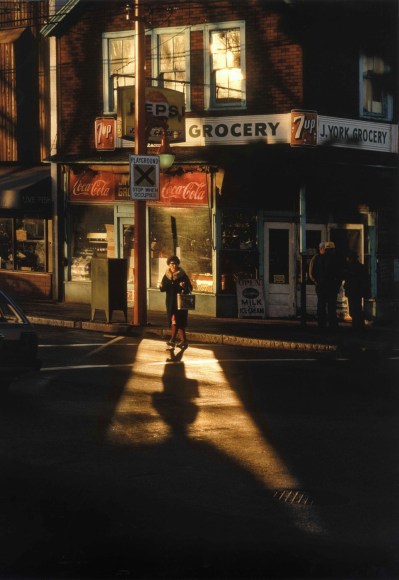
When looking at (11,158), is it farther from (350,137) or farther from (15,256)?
(350,137)

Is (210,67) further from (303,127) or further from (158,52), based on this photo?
(303,127)

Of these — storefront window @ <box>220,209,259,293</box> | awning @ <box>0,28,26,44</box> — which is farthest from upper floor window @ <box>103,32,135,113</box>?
storefront window @ <box>220,209,259,293</box>

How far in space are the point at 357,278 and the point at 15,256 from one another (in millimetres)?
10966

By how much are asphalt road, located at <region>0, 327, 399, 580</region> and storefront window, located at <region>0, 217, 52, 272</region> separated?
1226 cm

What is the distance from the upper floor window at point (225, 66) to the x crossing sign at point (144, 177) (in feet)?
11.1

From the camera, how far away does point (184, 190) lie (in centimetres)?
2627

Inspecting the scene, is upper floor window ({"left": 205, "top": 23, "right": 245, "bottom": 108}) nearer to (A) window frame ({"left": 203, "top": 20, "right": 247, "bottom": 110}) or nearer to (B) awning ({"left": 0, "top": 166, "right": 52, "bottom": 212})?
(A) window frame ({"left": 203, "top": 20, "right": 247, "bottom": 110})

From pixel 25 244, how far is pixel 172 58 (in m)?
6.95

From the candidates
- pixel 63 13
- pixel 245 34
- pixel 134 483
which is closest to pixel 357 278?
pixel 245 34

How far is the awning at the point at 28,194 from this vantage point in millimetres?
28750

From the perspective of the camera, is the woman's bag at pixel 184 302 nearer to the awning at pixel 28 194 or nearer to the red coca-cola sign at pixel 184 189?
the red coca-cola sign at pixel 184 189

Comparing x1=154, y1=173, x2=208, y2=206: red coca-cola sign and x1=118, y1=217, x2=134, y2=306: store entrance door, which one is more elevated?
x1=154, y1=173, x2=208, y2=206: red coca-cola sign

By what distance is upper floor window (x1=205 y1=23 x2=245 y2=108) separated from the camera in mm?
25938

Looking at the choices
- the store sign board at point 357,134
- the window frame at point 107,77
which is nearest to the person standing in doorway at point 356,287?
the store sign board at point 357,134
